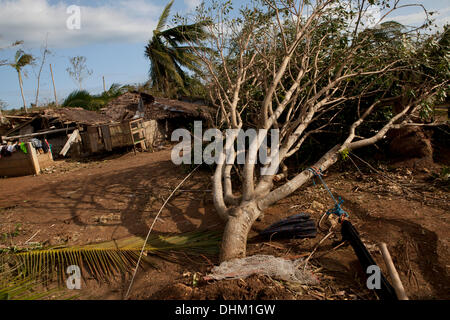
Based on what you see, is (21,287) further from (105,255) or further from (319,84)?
(319,84)

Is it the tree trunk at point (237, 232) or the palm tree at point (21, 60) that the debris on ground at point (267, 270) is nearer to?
the tree trunk at point (237, 232)

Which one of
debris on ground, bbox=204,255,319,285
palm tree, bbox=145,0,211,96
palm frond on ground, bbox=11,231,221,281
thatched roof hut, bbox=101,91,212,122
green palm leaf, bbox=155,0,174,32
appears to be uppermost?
green palm leaf, bbox=155,0,174,32

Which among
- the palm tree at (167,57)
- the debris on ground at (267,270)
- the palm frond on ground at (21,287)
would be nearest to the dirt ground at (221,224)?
the debris on ground at (267,270)

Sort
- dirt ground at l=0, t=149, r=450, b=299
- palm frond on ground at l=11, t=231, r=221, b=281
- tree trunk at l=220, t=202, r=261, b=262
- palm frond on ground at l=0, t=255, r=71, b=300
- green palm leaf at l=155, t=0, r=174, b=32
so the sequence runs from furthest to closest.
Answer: green palm leaf at l=155, t=0, r=174, b=32
palm frond on ground at l=11, t=231, r=221, b=281
tree trunk at l=220, t=202, r=261, b=262
palm frond on ground at l=0, t=255, r=71, b=300
dirt ground at l=0, t=149, r=450, b=299

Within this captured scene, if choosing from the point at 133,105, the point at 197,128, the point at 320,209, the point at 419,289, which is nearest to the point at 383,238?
the point at 419,289

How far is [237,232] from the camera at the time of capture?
3.44 metres

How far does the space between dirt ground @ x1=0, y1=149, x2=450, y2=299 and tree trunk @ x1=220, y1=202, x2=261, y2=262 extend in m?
0.22

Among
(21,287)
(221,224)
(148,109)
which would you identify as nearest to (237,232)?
(221,224)

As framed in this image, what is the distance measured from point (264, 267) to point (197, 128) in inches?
266

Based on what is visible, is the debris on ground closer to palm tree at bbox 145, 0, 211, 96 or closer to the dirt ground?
the dirt ground

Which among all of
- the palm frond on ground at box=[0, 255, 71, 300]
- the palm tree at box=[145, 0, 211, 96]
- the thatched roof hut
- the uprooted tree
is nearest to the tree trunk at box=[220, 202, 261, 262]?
the uprooted tree

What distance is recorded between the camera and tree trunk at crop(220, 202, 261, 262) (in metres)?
3.23

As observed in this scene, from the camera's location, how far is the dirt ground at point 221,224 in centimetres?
262

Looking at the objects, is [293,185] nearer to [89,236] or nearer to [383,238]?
[383,238]
